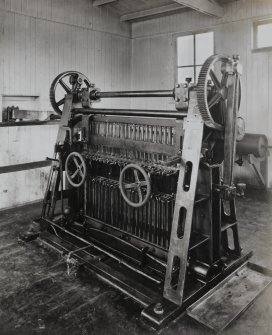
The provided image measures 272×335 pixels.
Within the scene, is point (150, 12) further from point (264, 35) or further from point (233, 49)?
point (264, 35)

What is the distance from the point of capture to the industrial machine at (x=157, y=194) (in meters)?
2.80

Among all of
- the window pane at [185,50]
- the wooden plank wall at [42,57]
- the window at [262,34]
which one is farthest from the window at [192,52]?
the wooden plank wall at [42,57]

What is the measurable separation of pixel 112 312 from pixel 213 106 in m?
1.86

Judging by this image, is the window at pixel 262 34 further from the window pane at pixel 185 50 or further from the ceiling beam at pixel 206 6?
the window pane at pixel 185 50

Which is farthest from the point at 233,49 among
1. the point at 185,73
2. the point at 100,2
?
the point at 100,2

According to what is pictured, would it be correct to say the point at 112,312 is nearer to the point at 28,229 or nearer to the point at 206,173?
the point at 206,173

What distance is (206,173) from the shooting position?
300cm

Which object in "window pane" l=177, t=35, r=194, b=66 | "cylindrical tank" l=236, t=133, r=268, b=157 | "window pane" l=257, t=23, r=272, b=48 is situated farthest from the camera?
"window pane" l=177, t=35, r=194, b=66

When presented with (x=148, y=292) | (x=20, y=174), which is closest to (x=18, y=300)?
(x=148, y=292)

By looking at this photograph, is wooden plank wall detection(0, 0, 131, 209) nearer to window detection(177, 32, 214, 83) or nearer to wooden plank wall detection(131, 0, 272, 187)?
wooden plank wall detection(131, 0, 272, 187)

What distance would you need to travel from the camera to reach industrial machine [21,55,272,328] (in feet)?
9.20

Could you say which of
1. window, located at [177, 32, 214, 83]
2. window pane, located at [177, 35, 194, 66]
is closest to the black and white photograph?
window, located at [177, 32, 214, 83]

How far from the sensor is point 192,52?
7.26 metres

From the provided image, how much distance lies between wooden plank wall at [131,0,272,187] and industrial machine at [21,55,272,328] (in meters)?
3.24
